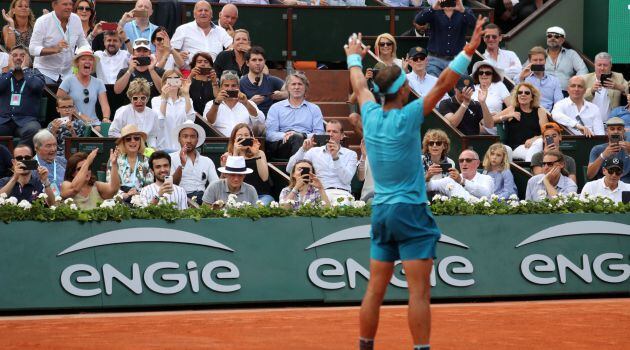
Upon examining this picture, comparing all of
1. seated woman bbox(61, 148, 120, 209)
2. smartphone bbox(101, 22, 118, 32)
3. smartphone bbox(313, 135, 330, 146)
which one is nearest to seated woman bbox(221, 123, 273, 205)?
smartphone bbox(313, 135, 330, 146)

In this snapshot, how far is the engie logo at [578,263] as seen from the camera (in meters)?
13.4

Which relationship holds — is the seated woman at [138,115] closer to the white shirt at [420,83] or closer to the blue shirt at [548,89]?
the white shirt at [420,83]

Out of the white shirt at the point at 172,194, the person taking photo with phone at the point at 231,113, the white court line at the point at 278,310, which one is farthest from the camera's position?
the person taking photo with phone at the point at 231,113

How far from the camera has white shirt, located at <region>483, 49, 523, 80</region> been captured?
62.8 feet

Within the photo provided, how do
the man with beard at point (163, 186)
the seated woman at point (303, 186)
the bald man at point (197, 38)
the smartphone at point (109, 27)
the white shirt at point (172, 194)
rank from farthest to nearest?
the bald man at point (197, 38) < the smartphone at point (109, 27) < the seated woman at point (303, 186) < the white shirt at point (172, 194) < the man with beard at point (163, 186)

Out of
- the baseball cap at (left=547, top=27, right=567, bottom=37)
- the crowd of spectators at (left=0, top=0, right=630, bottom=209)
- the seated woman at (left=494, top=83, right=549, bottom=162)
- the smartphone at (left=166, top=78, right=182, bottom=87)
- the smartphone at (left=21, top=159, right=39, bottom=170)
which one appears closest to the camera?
the smartphone at (left=21, top=159, right=39, bottom=170)

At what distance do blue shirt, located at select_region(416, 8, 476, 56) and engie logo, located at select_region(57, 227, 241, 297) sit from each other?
7.06 metres

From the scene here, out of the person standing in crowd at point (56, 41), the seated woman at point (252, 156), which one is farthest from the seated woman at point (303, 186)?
the person standing in crowd at point (56, 41)

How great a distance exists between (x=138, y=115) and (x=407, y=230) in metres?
7.65

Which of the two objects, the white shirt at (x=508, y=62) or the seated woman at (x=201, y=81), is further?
the white shirt at (x=508, y=62)

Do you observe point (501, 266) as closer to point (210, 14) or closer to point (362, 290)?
point (362, 290)

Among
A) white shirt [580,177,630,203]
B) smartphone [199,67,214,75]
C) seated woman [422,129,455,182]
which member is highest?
smartphone [199,67,214,75]

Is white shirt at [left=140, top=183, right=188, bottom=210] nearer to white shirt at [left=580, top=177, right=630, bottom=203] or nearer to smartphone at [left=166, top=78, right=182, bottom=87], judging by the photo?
smartphone at [left=166, top=78, right=182, bottom=87]

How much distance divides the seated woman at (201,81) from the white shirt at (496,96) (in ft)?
12.5
